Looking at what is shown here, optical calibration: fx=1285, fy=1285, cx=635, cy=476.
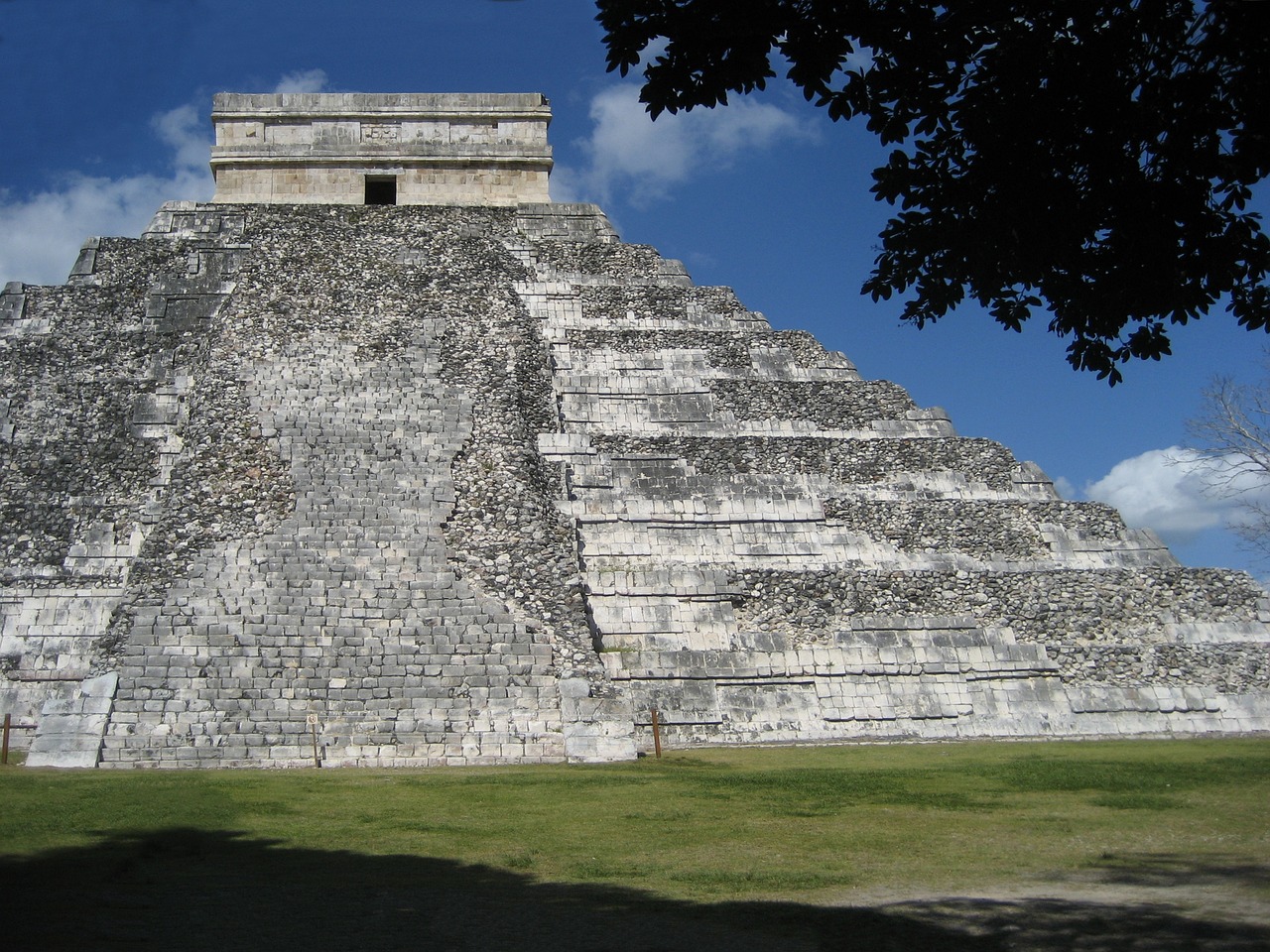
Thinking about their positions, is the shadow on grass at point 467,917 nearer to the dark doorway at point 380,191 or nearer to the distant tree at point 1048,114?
the distant tree at point 1048,114

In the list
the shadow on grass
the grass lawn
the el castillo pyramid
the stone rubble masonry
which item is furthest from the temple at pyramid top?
the shadow on grass

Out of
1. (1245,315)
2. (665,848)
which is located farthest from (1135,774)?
(1245,315)

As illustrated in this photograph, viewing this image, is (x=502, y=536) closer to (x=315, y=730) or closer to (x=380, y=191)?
(x=315, y=730)

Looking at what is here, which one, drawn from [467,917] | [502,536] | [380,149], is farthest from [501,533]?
[380,149]

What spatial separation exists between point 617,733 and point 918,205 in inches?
296

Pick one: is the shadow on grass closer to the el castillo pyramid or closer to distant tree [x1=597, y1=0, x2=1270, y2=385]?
distant tree [x1=597, y1=0, x2=1270, y2=385]

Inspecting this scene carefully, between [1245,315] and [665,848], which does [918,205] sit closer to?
[1245,315]

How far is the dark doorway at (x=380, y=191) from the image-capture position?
23906 mm

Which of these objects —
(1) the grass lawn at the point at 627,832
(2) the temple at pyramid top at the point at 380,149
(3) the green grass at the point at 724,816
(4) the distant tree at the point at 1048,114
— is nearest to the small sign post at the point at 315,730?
(1) the grass lawn at the point at 627,832

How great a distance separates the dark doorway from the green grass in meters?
14.9

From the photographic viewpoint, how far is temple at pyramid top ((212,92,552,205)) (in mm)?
23375

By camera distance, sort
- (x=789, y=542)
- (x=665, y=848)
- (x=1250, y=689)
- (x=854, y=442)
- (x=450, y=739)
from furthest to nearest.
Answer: (x=854, y=442) < (x=789, y=542) < (x=1250, y=689) < (x=450, y=739) < (x=665, y=848)

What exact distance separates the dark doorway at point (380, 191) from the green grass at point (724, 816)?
14.9m

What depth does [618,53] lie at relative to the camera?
17.6 ft
